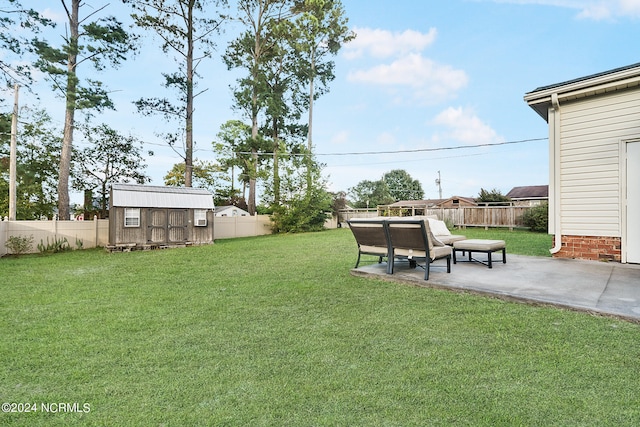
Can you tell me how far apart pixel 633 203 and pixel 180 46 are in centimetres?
2034

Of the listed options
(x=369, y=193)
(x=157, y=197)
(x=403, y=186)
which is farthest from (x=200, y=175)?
(x=403, y=186)

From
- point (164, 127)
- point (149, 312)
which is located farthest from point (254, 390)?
point (164, 127)

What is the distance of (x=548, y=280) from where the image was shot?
4680 mm

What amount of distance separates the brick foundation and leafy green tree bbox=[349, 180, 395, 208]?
4596 cm

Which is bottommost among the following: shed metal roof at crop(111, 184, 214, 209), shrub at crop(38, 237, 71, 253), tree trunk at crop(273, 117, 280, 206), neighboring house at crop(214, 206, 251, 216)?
shrub at crop(38, 237, 71, 253)

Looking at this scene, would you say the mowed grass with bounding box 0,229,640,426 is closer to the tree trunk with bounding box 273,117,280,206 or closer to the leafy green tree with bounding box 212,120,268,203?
the tree trunk with bounding box 273,117,280,206

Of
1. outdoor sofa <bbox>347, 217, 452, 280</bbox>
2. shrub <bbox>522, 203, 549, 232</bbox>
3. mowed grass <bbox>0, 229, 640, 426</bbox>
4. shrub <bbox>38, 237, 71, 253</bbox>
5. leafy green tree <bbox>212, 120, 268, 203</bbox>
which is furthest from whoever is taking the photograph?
leafy green tree <bbox>212, 120, 268, 203</bbox>

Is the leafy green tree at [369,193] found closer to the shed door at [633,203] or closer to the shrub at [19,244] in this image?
the shrub at [19,244]

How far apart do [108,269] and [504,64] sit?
1572 centimetres

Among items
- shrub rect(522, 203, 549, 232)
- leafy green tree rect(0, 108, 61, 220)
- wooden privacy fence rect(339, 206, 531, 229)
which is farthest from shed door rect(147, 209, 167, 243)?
shrub rect(522, 203, 549, 232)

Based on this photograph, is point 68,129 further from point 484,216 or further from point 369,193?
point 369,193

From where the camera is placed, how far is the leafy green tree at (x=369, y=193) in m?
55.8

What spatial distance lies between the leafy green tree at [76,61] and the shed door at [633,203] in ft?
55.2

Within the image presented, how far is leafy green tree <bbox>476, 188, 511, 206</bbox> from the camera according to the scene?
69.3 feet
